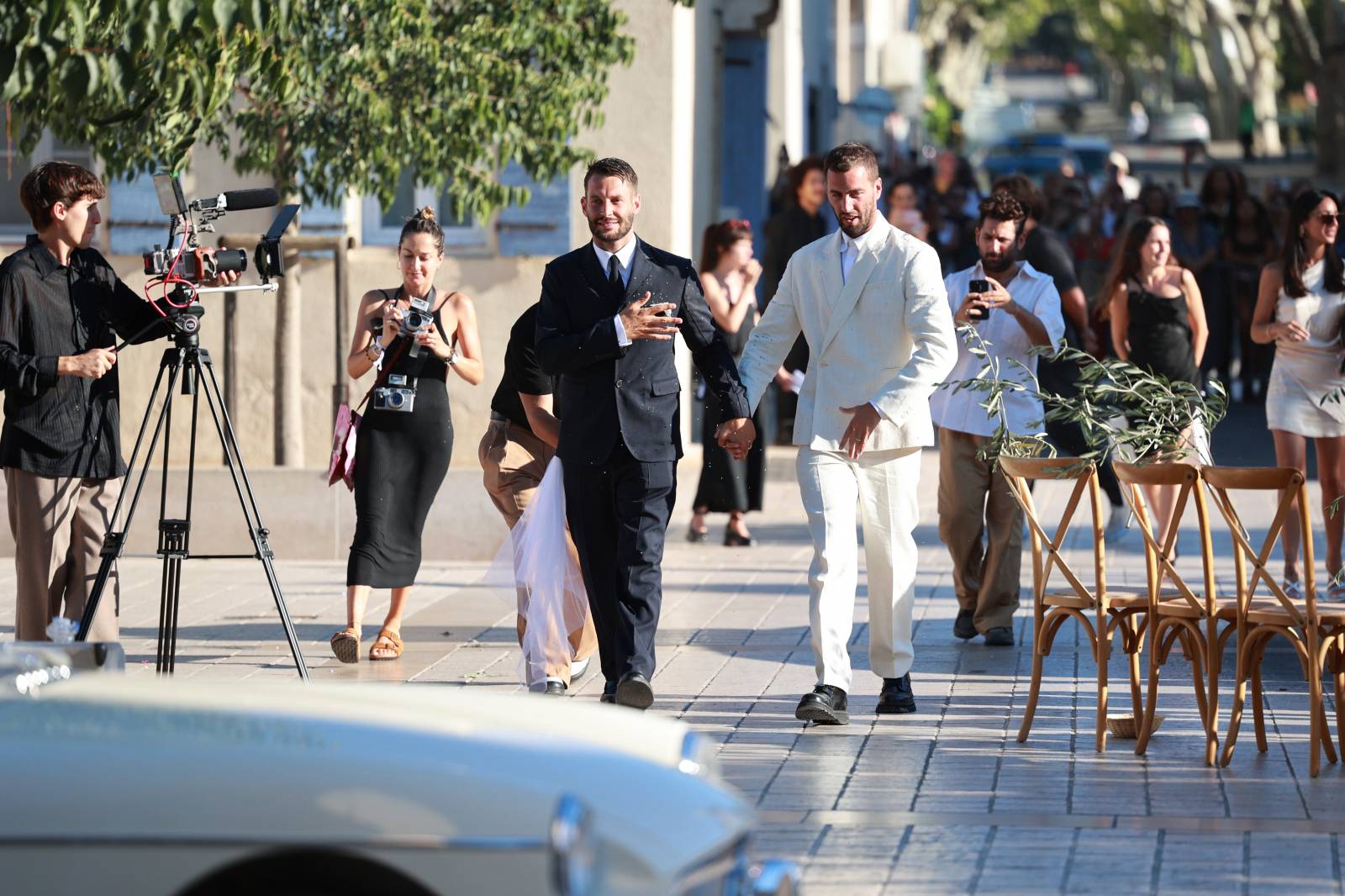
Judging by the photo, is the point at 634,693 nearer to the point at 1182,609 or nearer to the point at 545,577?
the point at 545,577

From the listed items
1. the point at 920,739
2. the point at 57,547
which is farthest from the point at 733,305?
the point at 57,547

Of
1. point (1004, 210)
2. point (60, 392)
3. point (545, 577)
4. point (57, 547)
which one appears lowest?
point (545, 577)

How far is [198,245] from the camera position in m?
8.36

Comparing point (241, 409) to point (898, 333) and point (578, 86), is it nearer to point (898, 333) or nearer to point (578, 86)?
point (578, 86)

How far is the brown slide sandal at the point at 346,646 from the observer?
9.27 metres

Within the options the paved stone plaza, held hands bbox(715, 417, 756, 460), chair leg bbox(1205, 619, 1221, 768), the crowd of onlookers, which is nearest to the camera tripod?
the paved stone plaza

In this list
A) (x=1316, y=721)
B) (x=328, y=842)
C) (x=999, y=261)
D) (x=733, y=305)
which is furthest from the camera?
(x=733, y=305)

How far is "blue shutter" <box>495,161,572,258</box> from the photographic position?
14.2 metres

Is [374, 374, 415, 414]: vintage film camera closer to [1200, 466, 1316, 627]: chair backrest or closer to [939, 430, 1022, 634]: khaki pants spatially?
[939, 430, 1022, 634]: khaki pants

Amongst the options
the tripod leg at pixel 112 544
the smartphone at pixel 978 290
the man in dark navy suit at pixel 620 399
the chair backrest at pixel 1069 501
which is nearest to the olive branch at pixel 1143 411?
the chair backrest at pixel 1069 501

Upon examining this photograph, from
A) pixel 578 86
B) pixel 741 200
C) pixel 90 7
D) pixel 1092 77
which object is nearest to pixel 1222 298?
pixel 741 200

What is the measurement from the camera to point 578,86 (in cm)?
1234

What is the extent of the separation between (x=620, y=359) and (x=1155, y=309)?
474cm

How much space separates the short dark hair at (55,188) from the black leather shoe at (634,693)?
2.69 meters
